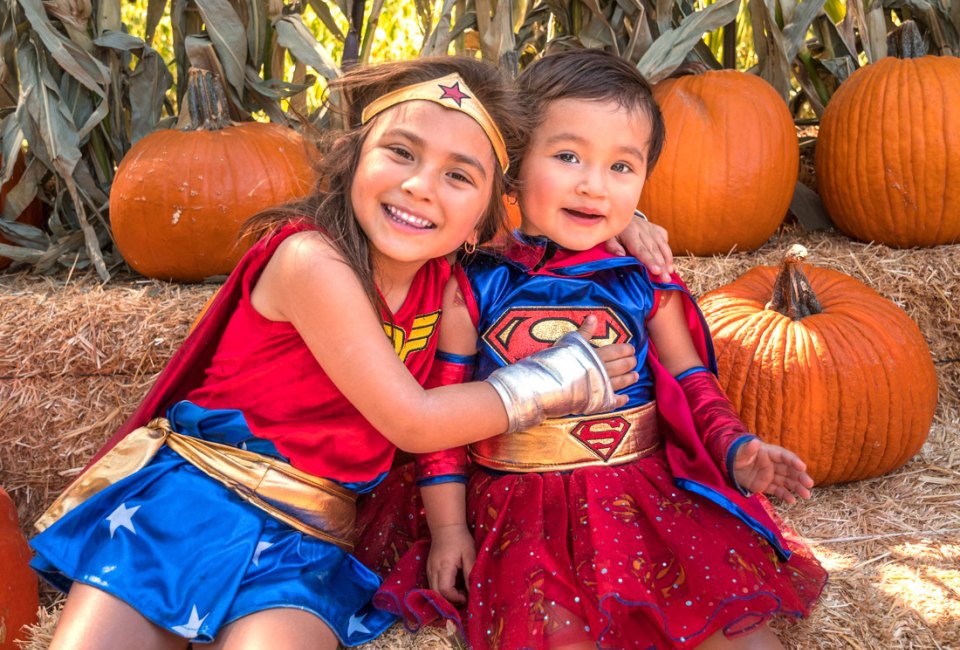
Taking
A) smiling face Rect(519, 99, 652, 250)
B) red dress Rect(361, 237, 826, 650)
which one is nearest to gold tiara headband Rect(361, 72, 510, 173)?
smiling face Rect(519, 99, 652, 250)

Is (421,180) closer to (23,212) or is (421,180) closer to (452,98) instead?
(452,98)

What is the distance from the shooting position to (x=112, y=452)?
2064mm

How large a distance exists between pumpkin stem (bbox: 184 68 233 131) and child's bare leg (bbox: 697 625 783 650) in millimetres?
2372

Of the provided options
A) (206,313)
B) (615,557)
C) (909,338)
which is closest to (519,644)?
(615,557)

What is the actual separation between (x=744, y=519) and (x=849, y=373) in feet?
2.56

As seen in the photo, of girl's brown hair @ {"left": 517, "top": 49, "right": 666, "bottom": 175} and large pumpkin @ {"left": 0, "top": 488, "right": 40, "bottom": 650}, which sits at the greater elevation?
girl's brown hair @ {"left": 517, "top": 49, "right": 666, "bottom": 175}

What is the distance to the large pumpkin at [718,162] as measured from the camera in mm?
3248

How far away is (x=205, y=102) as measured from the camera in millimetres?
3309

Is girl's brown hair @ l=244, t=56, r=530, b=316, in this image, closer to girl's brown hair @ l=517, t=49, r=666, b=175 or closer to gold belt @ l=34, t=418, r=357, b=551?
girl's brown hair @ l=517, t=49, r=666, b=175

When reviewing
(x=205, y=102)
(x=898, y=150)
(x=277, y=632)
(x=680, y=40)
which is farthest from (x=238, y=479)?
(x=898, y=150)

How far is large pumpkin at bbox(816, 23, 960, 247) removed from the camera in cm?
319

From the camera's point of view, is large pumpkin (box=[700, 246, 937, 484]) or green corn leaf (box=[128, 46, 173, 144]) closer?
large pumpkin (box=[700, 246, 937, 484])

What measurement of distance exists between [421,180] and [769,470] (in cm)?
94

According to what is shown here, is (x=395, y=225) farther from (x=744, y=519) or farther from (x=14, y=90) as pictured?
(x=14, y=90)
